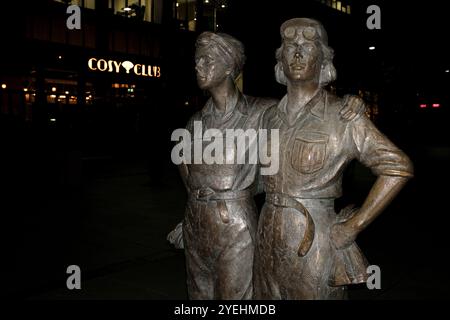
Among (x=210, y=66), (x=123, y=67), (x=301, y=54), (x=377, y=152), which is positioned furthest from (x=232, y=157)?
(x=123, y=67)

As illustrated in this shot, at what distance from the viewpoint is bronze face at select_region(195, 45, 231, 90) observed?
7.14 feet

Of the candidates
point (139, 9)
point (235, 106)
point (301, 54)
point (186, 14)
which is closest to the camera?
point (301, 54)

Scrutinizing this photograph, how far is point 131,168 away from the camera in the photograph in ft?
50.1

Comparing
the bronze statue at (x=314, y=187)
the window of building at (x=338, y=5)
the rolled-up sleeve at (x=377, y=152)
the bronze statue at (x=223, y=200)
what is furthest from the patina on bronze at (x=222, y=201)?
the window of building at (x=338, y=5)

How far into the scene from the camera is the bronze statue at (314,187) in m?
1.74

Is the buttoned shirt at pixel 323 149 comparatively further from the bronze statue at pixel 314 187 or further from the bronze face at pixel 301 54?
the bronze face at pixel 301 54

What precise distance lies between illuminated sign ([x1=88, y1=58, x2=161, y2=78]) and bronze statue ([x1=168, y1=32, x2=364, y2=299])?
16.4 meters

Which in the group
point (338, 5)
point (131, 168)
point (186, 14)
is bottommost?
point (131, 168)

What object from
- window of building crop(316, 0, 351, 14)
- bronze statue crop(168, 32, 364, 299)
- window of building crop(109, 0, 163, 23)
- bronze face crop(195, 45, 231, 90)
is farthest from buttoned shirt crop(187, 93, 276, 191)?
window of building crop(316, 0, 351, 14)

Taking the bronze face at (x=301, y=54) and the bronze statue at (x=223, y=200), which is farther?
the bronze statue at (x=223, y=200)

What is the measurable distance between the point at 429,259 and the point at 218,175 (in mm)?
4585

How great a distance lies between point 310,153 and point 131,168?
1398cm

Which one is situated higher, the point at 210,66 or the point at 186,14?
the point at 186,14

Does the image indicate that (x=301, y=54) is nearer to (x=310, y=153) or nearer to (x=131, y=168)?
(x=310, y=153)
